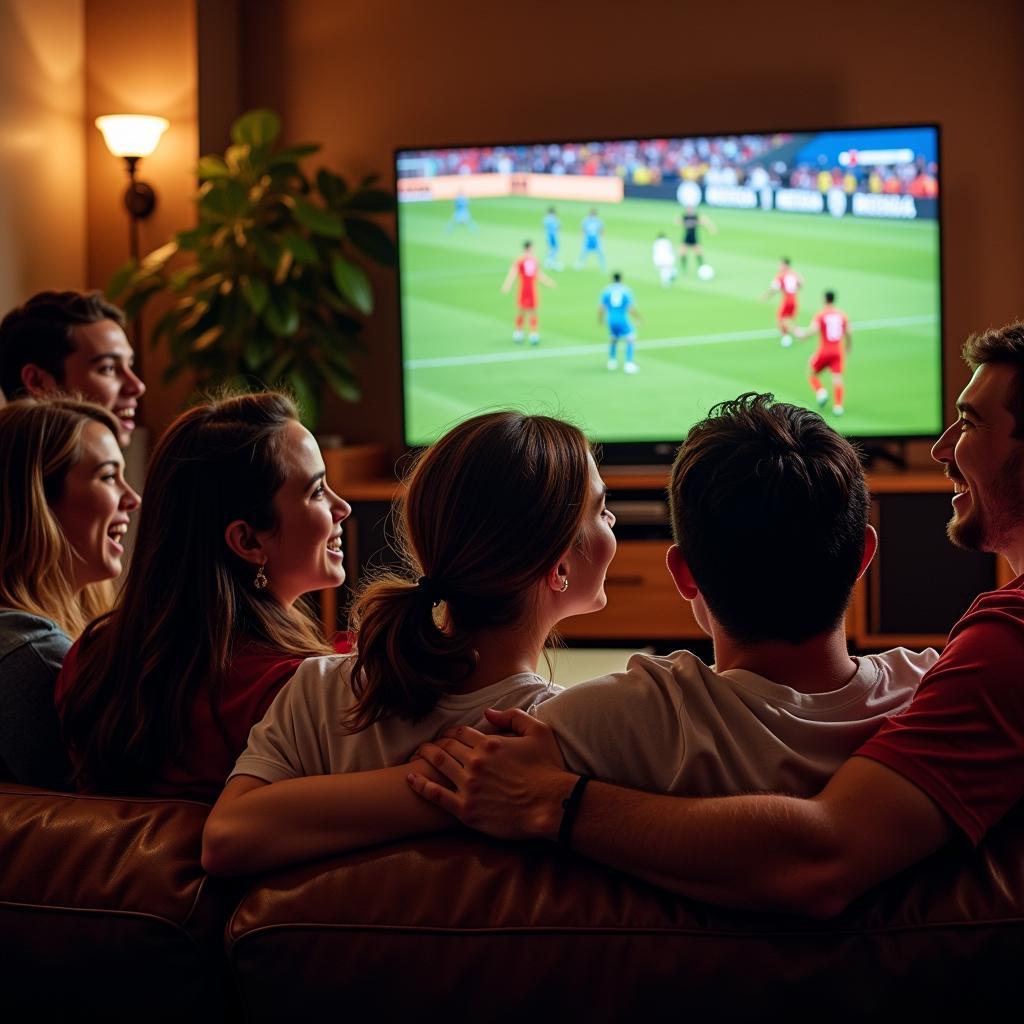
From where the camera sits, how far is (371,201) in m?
4.99

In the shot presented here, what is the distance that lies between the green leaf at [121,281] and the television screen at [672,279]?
1.04 m

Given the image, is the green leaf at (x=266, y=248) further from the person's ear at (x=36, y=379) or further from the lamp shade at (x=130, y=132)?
the person's ear at (x=36, y=379)

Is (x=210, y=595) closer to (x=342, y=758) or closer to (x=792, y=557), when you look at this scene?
(x=342, y=758)

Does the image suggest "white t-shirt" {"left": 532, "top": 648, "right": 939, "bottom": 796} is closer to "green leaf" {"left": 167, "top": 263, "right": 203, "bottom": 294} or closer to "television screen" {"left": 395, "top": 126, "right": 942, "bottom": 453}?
"television screen" {"left": 395, "top": 126, "right": 942, "bottom": 453}

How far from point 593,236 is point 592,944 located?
4.24m

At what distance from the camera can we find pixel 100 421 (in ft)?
7.02

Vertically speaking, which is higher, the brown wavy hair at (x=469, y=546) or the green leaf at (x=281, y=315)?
the green leaf at (x=281, y=315)

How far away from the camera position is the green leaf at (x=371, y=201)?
4973mm

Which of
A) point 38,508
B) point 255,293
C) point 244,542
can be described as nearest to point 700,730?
point 244,542

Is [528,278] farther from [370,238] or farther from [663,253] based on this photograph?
[370,238]

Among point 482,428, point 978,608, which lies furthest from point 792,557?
point 482,428

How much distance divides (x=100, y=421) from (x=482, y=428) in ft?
3.42

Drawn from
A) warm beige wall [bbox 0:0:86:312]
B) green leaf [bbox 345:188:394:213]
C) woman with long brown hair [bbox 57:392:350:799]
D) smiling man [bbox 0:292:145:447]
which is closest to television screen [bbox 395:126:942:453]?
green leaf [bbox 345:188:394:213]

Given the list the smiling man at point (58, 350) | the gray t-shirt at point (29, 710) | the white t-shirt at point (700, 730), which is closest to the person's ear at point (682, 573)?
the white t-shirt at point (700, 730)
